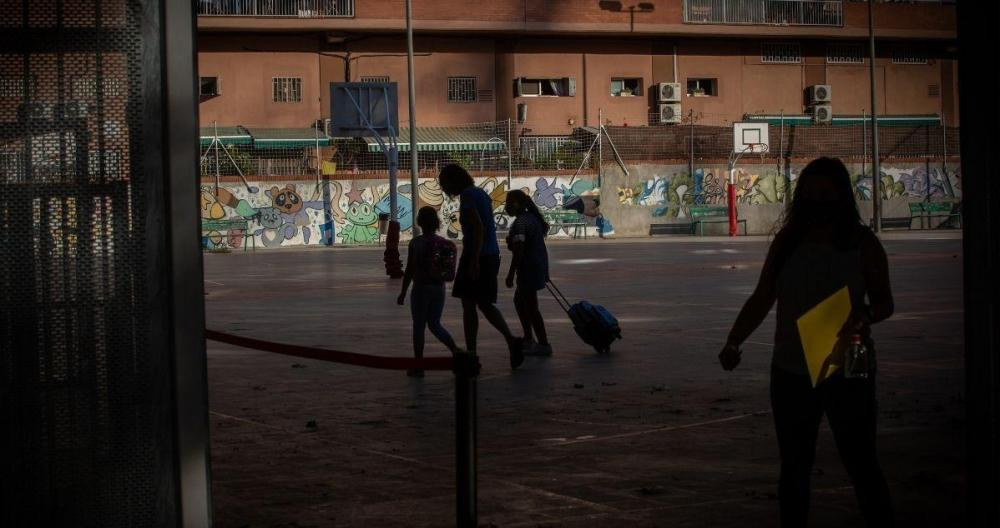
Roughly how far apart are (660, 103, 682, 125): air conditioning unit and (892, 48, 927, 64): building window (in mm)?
10808

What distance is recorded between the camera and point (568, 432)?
326 inches

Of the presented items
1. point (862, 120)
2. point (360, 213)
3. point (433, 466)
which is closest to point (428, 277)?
point (433, 466)

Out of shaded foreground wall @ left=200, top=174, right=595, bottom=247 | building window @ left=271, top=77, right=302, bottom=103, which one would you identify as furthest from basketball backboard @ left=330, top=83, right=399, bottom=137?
building window @ left=271, top=77, right=302, bottom=103

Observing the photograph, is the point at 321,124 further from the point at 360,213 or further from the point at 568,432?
the point at 568,432

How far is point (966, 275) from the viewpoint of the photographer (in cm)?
482

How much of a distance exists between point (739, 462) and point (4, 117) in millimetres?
4315

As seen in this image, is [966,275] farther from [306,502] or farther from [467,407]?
[306,502]

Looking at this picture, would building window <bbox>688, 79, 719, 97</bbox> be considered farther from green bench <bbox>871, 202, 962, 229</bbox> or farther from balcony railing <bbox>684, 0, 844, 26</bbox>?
green bench <bbox>871, 202, 962, 229</bbox>

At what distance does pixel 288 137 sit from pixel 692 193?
15.0 metres

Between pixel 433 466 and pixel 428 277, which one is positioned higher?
pixel 428 277

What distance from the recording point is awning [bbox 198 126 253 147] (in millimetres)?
49487

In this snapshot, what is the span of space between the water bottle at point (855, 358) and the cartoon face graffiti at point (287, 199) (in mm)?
44450

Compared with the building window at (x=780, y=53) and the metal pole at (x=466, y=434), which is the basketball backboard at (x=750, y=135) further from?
the metal pole at (x=466, y=434)

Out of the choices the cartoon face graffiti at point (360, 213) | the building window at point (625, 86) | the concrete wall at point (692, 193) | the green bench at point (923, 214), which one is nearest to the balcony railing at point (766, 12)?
the building window at point (625, 86)
